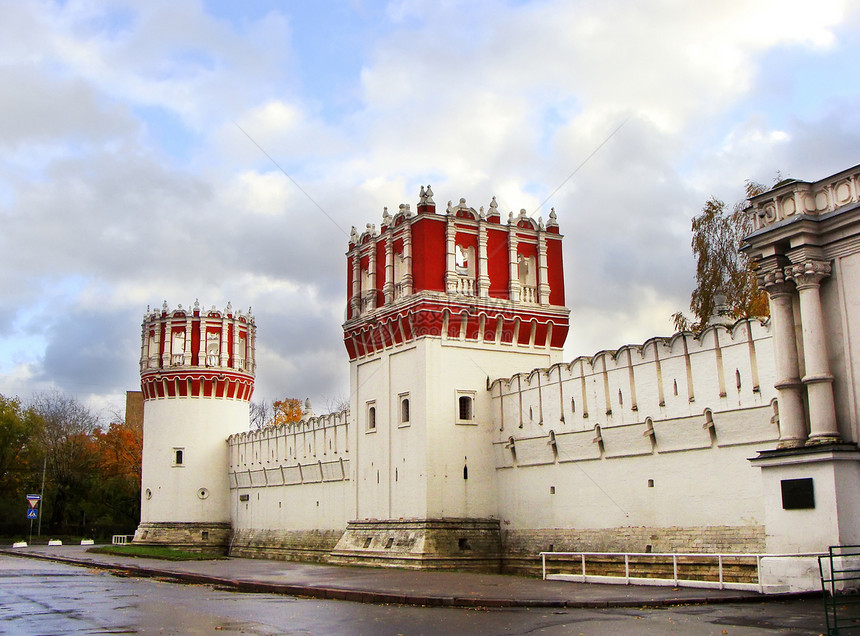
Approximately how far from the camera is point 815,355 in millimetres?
15133

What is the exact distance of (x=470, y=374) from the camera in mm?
29312

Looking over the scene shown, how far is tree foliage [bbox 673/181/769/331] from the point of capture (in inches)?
1329

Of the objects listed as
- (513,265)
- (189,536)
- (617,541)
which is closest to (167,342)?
(189,536)

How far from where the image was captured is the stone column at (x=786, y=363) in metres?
15.5

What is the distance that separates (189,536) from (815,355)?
35.8 m

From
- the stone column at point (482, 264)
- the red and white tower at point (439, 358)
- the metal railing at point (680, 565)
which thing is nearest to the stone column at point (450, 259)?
the red and white tower at point (439, 358)

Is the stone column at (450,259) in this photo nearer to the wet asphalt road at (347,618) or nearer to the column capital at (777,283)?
the wet asphalt road at (347,618)

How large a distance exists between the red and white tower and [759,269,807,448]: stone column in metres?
13.6

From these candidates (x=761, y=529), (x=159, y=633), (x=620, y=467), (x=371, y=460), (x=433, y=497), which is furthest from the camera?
(x=371, y=460)

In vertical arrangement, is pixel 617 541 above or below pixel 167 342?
below

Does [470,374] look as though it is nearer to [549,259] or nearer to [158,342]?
[549,259]

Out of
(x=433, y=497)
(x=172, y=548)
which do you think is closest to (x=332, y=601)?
(x=433, y=497)

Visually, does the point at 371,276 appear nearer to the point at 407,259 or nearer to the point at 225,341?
the point at 407,259

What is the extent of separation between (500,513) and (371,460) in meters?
5.11
